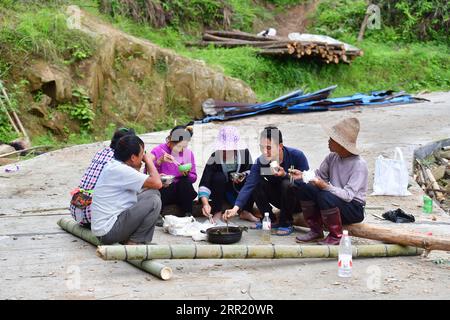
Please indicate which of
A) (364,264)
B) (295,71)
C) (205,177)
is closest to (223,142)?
(205,177)

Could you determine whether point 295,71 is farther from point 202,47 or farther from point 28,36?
point 28,36

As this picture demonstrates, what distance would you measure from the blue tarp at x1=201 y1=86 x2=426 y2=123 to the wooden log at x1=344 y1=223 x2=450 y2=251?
836 centimetres

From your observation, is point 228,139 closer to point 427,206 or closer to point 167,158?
point 167,158

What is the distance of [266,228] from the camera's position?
7258 mm

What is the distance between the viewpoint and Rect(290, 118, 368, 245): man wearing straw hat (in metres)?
6.65

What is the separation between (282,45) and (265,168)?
37.1ft

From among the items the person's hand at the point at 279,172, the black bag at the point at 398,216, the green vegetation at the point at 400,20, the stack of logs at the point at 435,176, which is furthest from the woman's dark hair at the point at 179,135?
the green vegetation at the point at 400,20

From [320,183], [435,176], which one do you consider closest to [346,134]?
[320,183]

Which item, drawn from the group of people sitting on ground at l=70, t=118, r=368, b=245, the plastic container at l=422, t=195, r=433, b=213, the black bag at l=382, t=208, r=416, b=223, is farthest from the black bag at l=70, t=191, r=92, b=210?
the plastic container at l=422, t=195, r=433, b=213

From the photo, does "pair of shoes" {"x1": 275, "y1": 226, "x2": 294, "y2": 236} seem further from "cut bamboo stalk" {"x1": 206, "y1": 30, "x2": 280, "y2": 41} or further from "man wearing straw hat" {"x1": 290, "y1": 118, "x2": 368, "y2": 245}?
"cut bamboo stalk" {"x1": 206, "y1": 30, "x2": 280, "y2": 41}

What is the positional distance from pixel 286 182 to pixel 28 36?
8086 mm

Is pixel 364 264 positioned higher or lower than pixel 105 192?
lower

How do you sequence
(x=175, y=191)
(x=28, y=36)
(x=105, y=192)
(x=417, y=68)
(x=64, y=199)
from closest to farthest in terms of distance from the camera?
1. (x=105, y=192)
2. (x=175, y=191)
3. (x=64, y=199)
4. (x=28, y=36)
5. (x=417, y=68)

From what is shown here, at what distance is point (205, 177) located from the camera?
778cm
